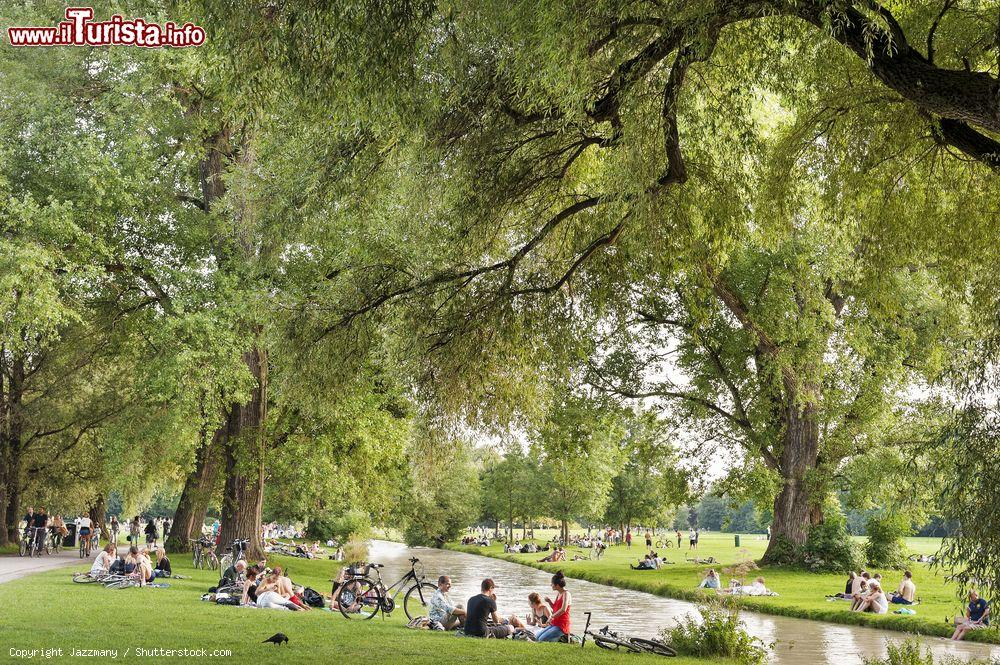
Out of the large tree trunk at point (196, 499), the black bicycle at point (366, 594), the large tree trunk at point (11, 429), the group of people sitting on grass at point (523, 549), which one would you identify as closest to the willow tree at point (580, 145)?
the black bicycle at point (366, 594)

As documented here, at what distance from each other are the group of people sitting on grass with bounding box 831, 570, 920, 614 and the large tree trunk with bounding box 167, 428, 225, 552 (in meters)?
19.0

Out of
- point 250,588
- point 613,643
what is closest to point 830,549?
point 613,643

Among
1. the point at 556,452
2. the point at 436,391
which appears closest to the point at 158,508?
the point at 556,452

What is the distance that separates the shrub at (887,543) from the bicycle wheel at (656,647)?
2110 cm

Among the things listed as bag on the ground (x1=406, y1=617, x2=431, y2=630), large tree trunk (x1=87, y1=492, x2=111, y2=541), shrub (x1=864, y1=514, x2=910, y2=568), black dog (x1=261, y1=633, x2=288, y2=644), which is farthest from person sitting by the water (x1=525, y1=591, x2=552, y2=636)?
large tree trunk (x1=87, y1=492, x2=111, y2=541)

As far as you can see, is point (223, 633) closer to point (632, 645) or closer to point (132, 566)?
point (632, 645)

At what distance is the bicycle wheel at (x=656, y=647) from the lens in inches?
526

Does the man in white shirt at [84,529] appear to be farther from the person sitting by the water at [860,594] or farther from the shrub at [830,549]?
the person sitting by the water at [860,594]

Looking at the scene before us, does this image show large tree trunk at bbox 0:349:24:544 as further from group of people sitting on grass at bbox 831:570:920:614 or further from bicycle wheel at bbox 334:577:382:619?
group of people sitting on grass at bbox 831:570:920:614

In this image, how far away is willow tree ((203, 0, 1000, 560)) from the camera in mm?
8852

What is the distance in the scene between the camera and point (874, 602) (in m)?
20.5

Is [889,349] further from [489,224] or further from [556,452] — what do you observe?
[489,224]

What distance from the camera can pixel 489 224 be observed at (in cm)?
1222

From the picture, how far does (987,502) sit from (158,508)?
5045 inches
